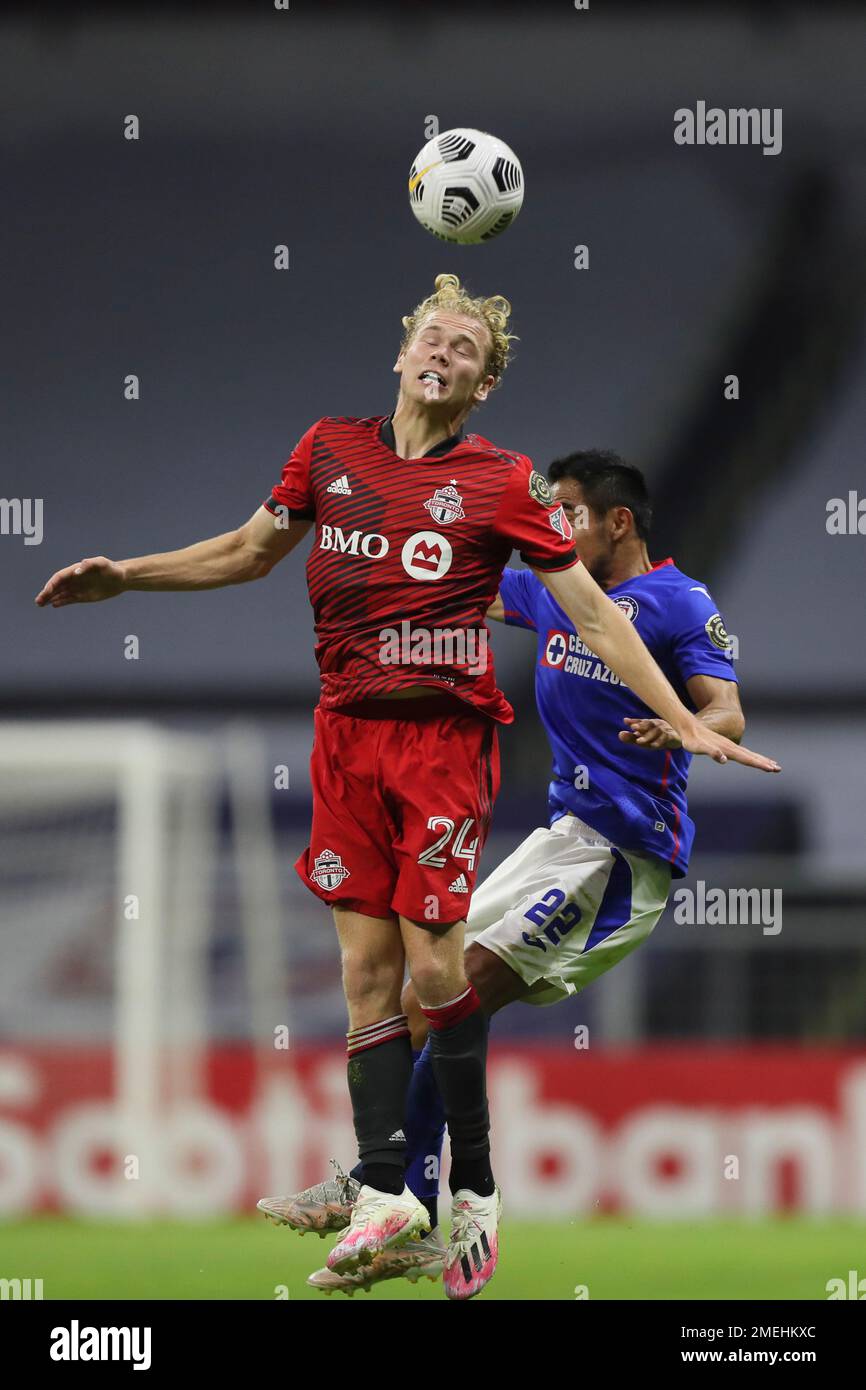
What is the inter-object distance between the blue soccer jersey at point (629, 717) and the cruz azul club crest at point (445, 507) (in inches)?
39.8

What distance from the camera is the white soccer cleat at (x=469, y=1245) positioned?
466 cm

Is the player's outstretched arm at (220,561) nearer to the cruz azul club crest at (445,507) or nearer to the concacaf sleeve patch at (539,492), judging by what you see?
the cruz azul club crest at (445,507)

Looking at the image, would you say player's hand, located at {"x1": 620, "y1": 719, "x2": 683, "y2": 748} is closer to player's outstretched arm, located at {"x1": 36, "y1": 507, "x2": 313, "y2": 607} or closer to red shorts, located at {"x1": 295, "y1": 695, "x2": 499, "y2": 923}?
red shorts, located at {"x1": 295, "y1": 695, "x2": 499, "y2": 923}

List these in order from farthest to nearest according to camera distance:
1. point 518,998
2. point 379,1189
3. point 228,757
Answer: point 228,757 → point 518,998 → point 379,1189

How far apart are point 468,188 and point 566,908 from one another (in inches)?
80.1

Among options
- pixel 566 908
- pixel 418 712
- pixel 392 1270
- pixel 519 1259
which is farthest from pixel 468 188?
pixel 519 1259

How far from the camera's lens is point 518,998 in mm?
5336

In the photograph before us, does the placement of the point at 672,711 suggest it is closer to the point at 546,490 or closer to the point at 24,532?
the point at 546,490

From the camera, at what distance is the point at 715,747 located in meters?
4.43

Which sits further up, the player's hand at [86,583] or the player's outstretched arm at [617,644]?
the player's hand at [86,583]

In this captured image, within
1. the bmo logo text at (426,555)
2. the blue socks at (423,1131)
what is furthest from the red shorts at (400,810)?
the blue socks at (423,1131)

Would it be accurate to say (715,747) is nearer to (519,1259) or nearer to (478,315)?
(478,315)
